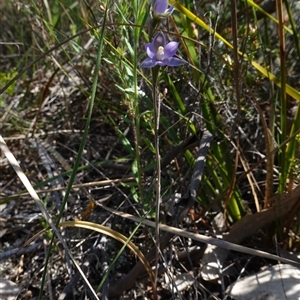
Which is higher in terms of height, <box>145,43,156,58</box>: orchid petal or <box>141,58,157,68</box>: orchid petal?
<box>145,43,156,58</box>: orchid petal

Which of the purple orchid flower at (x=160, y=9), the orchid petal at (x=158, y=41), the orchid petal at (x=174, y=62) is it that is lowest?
the orchid petal at (x=174, y=62)

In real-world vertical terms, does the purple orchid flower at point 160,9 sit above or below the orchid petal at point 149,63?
above

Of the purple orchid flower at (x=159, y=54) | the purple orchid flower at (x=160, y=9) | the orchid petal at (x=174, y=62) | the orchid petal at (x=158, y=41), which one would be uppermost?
the purple orchid flower at (x=160, y=9)

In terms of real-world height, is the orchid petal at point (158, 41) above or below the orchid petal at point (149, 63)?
above

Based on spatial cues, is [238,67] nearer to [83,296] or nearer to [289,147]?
[289,147]

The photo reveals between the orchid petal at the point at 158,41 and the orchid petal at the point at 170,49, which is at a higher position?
the orchid petal at the point at 158,41

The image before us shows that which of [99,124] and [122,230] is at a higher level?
[99,124]

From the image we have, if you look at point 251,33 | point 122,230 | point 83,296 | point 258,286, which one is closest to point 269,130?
point 251,33

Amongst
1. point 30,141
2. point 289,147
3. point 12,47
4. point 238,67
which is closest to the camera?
point 238,67
